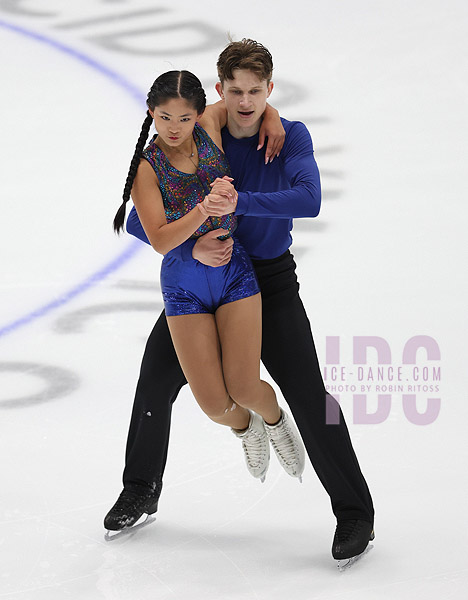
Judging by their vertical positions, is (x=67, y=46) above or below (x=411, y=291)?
above

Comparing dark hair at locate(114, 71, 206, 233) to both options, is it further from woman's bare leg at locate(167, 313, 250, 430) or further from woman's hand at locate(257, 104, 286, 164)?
woman's bare leg at locate(167, 313, 250, 430)

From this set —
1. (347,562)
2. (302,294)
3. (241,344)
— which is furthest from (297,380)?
(302,294)

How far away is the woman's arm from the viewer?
2.79 m

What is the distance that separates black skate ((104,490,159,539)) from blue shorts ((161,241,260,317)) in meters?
0.66

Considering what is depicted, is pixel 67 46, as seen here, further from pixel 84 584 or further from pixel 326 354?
pixel 84 584

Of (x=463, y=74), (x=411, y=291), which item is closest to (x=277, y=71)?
(x=463, y=74)

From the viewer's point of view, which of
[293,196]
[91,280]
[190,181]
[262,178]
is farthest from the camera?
[91,280]

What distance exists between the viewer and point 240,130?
10.3 feet

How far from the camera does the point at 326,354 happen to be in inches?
179

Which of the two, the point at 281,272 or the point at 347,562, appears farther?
the point at 281,272

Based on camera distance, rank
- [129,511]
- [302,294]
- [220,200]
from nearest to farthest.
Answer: [220,200]
[129,511]
[302,294]

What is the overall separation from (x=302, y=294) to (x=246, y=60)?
7.15ft

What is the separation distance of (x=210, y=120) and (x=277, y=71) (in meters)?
5.03

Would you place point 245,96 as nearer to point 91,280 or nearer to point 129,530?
point 129,530
